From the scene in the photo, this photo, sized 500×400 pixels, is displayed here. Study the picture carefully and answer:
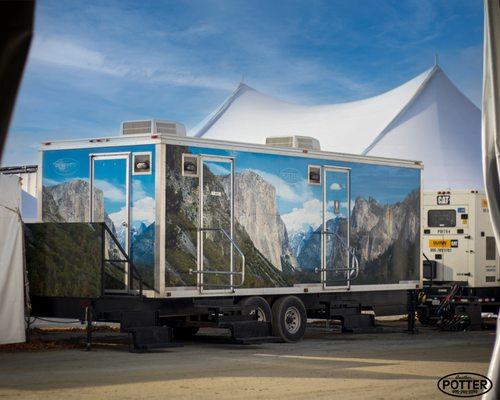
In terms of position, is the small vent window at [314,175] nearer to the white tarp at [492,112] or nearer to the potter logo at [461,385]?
the potter logo at [461,385]


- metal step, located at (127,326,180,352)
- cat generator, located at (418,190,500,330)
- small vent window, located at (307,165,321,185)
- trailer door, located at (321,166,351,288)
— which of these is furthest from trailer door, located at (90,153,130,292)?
cat generator, located at (418,190,500,330)

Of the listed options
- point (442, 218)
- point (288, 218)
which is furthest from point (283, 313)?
point (442, 218)

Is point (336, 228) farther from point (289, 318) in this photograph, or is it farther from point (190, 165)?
point (190, 165)

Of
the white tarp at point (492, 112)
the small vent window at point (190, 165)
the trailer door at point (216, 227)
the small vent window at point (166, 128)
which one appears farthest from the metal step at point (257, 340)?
the white tarp at point (492, 112)

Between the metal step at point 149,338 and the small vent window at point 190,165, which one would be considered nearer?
the metal step at point 149,338

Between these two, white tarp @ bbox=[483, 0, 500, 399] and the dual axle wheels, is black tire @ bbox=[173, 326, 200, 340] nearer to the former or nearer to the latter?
the dual axle wheels

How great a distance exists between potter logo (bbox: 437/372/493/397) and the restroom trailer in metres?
4.87

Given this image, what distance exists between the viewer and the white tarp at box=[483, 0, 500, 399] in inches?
176

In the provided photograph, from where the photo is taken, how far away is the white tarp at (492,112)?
14.7ft

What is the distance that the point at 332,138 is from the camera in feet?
132

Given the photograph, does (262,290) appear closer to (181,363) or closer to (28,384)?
(181,363)

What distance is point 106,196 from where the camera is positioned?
51.4ft

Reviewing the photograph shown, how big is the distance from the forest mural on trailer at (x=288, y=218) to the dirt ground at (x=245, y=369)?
152cm

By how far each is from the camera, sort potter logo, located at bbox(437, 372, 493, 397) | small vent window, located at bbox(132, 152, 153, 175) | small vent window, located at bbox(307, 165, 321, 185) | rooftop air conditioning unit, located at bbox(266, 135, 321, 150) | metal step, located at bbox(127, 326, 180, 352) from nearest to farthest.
→ 1. potter logo, located at bbox(437, 372, 493, 397)
2. metal step, located at bbox(127, 326, 180, 352)
3. small vent window, located at bbox(132, 152, 153, 175)
4. small vent window, located at bbox(307, 165, 321, 185)
5. rooftop air conditioning unit, located at bbox(266, 135, 321, 150)
